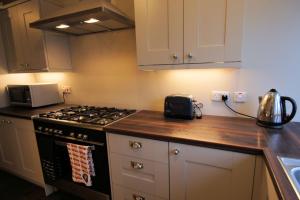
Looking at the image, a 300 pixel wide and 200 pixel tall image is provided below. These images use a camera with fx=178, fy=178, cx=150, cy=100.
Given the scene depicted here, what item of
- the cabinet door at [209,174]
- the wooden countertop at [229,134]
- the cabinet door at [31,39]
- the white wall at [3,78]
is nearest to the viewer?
the wooden countertop at [229,134]

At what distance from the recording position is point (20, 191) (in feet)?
6.88

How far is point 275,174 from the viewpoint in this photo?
738 millimetres

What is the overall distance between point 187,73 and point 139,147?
826 mm

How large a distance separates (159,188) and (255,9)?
155 centimetres

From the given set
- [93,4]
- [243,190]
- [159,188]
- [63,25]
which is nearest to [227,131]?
[243,190]

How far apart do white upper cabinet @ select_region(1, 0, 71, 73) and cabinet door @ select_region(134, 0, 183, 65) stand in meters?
1.22

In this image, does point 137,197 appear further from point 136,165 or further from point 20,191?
point 20,191

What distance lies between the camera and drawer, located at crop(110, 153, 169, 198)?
1.31 metres

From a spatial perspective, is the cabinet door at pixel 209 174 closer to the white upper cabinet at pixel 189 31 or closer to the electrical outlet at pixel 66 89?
the white upper cabinet at pixel 189 31

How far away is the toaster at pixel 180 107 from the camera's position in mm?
1538

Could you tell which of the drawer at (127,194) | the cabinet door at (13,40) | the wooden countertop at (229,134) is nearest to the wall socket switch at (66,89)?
the cabinet door at (13,40)

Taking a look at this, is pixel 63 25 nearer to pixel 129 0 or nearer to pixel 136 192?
pixel 129 0

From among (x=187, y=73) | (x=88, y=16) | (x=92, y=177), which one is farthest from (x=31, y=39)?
(x=187, y=73)

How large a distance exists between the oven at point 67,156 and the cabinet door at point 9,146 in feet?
1.75
